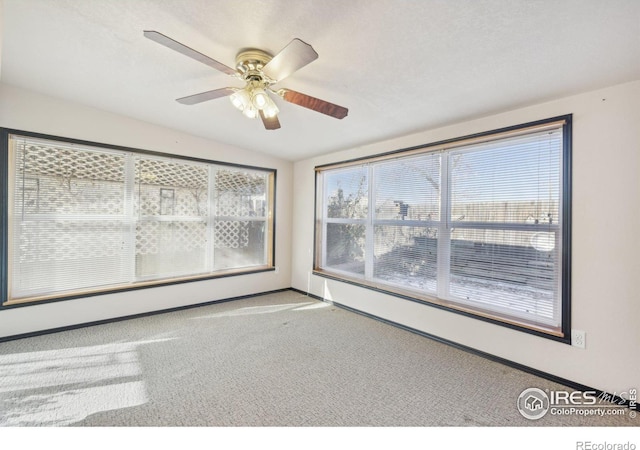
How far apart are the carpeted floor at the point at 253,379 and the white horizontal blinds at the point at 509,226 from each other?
0.60 meters

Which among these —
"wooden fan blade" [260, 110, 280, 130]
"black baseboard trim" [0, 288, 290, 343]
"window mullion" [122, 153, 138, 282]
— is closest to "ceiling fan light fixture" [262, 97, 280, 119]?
"wooden fan blade" [260, 110, 280, 130]

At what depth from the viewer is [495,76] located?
6.42 feet

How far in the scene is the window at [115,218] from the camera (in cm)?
285

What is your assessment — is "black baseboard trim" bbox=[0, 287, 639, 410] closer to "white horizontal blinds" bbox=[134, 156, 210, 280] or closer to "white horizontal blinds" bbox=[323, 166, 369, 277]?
"white horizontal blinds" bbox=[134, 156, 210, 280]

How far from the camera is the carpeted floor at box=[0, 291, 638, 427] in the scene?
177cm

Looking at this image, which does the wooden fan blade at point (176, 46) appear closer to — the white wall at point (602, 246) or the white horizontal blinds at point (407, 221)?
the white horizontal blinds at point (407, 221)

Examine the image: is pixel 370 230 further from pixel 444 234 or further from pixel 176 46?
pixel 176 46

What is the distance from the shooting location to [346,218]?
4082 millimetres

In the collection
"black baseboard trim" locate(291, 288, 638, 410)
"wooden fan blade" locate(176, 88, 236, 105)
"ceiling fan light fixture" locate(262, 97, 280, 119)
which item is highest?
"wooden fan blade" locate(176, 88, 236, 105)

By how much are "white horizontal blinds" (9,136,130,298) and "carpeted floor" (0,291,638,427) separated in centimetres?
Result: 61

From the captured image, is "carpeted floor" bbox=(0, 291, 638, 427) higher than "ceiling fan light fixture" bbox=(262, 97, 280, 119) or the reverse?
the reverse

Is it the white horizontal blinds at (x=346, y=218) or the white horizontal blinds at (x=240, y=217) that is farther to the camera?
the white horizontal blinds at (x=240, y=217)

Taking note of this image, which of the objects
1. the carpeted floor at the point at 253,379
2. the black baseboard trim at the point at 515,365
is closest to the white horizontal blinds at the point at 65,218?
the carpeted floor at the point at 253,379

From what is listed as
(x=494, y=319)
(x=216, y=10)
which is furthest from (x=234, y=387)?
(x=216, y=10)
